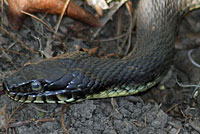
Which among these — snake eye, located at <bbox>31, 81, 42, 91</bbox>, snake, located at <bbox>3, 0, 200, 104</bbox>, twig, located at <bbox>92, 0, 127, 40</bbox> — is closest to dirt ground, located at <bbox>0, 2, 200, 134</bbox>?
twig, located at <bbox>92, 0, 127, 40</bbox>

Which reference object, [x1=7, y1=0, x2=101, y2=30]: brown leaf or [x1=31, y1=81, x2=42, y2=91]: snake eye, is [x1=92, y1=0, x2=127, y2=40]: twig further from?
[x1=31, y1=81, x2=42, y2=91]: snake eye

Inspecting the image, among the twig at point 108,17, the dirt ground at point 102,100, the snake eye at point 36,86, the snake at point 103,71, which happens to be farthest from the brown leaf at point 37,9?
the snake eye at point 36,86

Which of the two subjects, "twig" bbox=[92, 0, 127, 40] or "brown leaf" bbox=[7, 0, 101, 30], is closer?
"brown leaf" bbox=[7, 0, 101, 30]

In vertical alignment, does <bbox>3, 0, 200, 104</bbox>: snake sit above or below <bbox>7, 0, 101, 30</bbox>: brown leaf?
below

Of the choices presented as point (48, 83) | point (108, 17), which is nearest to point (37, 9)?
point (108, 17)

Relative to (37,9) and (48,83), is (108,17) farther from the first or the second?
(48,83)

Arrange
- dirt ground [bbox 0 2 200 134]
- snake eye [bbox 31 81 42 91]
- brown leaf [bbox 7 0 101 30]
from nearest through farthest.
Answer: snake eye [bbox 31 81 42 91] < dirt ground [bbox 0 2 200 134] < brown leaf [bbox 7 0 101 30]

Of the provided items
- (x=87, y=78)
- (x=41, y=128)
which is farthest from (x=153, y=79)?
(x=41, y=128)
